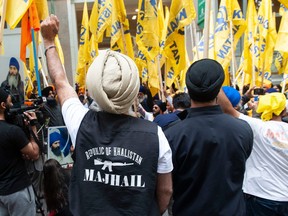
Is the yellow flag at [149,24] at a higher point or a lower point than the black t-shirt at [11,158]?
higher

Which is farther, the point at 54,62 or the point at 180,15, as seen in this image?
the point at 180,15

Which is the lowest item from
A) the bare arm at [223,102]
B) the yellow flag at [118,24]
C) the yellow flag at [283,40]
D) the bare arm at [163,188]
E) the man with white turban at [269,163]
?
the man with white turban at [269,163]

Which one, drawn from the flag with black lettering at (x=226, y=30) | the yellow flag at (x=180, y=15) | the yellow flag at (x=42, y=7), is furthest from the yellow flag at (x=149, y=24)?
the yellow flag at (x=42, y=7)

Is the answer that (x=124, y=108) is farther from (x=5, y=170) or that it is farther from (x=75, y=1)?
(x=75, y=1)

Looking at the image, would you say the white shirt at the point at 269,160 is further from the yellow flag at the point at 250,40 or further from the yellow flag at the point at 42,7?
the yellow flag at the point at 250,40

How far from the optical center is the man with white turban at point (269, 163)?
119 inches

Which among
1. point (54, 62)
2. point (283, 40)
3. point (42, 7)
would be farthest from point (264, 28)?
point (54, 62)

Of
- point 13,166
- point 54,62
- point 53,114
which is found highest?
point 54,62

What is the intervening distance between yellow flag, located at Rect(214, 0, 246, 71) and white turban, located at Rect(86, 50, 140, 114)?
549 cm

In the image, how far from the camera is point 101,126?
1.82 m

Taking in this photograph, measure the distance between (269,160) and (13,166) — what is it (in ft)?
7.40

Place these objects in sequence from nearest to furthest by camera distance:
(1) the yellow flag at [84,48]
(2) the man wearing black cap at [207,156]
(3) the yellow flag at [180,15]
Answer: (2) the man wearing black cap at [207,156], (3) the yellow flag at [180,15], (1) the yellow flag at [84,48]

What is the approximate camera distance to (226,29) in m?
7.27

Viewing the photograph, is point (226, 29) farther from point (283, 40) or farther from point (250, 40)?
point (250, 40)
